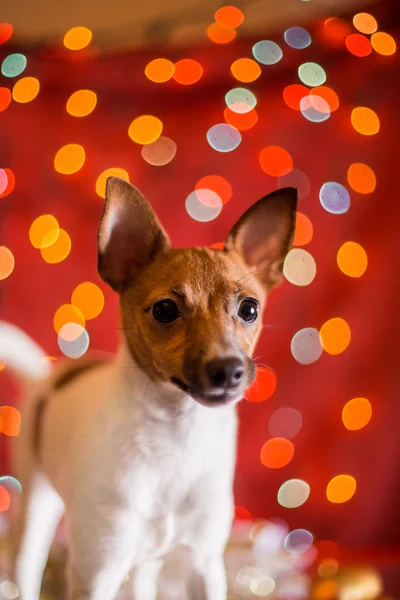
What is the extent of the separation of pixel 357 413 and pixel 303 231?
641 mm

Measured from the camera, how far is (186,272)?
1053mm

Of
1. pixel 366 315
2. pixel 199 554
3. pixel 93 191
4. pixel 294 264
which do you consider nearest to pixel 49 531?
pixel 199 554

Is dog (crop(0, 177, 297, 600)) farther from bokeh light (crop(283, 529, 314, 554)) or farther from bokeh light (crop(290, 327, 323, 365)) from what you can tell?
bokeh light (crop(283, 529, 314, 554))

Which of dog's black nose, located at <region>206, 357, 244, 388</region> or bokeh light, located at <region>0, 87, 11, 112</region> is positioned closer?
dog's black nose, located at <region>206, 357, 244, 388</region>

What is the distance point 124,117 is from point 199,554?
1274mm

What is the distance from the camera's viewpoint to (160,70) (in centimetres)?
162

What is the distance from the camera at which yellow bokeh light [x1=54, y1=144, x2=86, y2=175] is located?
175 centimetres

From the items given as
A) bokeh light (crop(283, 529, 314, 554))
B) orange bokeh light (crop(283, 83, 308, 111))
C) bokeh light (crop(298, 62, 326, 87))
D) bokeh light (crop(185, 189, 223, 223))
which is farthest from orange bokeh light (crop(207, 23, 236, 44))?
bokeh light (crop(283, 529, 314, 554))

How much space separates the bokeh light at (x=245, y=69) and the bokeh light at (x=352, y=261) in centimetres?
59

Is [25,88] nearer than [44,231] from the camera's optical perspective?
Yes

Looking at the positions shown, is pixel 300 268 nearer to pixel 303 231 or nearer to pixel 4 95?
pixel 303 231

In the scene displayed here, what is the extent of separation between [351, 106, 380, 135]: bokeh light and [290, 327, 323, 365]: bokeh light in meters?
0.63

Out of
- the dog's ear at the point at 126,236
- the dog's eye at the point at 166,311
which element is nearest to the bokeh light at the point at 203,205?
the dog's ear at the point at 126,236

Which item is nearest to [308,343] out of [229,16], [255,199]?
[255,199]
